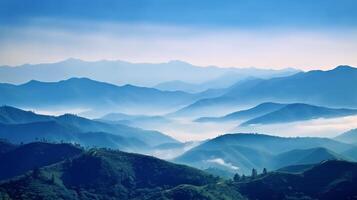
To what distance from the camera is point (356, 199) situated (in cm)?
19988

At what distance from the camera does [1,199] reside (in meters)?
196

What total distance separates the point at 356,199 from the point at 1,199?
126 meters
